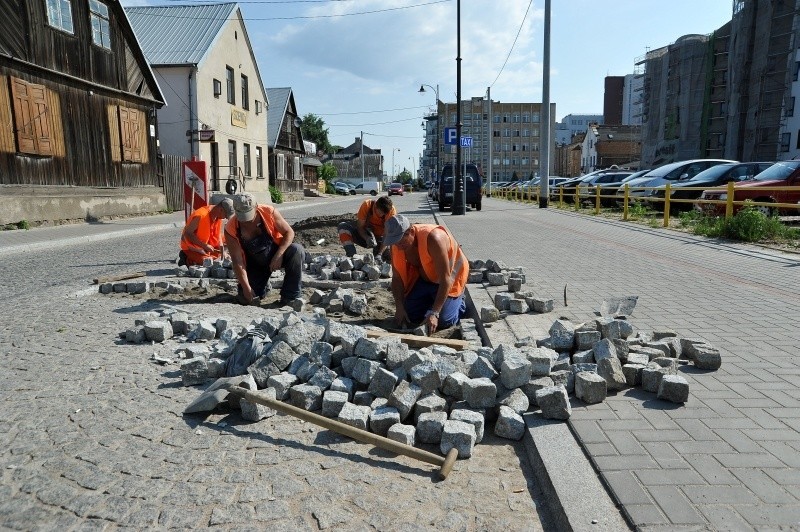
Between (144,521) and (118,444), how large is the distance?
0.78 metres

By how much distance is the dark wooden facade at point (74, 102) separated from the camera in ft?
49.0

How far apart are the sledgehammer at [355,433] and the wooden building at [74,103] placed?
1443 cm

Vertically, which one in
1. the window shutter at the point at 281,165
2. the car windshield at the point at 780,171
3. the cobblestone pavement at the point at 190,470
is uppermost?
Answer: the window shutter at the point at 281,165

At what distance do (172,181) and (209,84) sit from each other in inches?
251

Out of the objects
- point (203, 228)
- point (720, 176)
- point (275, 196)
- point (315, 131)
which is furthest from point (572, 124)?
point (203, 228)

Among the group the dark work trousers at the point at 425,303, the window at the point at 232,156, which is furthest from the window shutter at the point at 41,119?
the dark work trousers at the point at 425,303

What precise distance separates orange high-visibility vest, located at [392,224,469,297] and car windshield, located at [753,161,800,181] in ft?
40.9

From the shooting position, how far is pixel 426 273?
5309 mm

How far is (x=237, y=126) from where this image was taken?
3056cm

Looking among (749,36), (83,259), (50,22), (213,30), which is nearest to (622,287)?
(83,259)

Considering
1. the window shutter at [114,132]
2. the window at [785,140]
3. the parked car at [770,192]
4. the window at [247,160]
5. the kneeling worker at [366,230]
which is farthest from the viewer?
the window at [785,140]

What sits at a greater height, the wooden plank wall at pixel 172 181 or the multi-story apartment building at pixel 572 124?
the multi-story apartment building at pixel 572 124

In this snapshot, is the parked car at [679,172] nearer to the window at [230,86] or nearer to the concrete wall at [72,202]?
the concrete wall at [72,202]

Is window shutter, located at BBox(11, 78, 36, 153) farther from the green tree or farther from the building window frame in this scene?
the green tree
